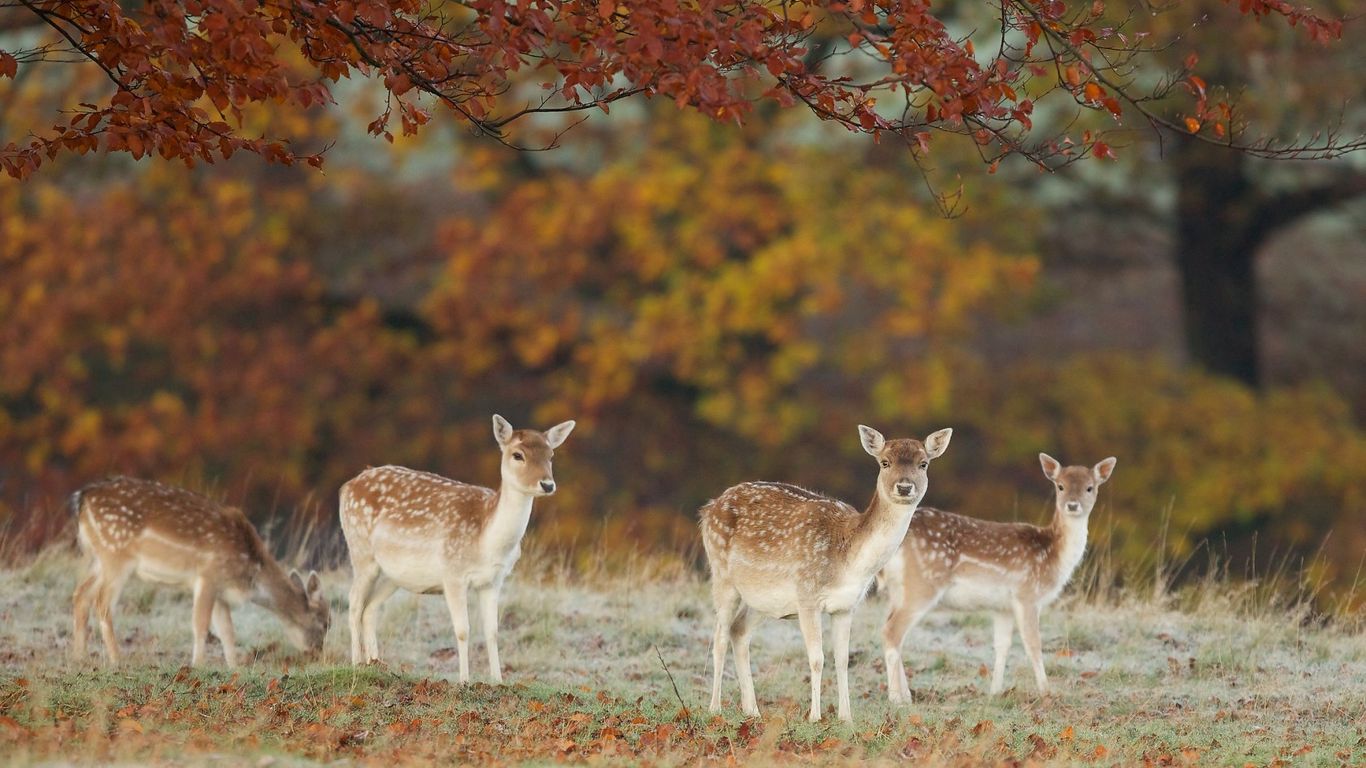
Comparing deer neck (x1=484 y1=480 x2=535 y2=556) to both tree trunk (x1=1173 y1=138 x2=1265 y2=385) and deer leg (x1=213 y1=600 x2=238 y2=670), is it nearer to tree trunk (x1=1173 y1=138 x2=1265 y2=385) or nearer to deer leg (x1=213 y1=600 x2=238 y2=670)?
deer leg (x1=213 y1=600 x2=238 y2=670)

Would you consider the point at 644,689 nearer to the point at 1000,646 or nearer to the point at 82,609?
the point at 1000,646

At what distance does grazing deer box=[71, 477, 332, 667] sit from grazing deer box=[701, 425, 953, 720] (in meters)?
2.95

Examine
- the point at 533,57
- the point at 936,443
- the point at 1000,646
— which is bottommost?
the point at 1000,646

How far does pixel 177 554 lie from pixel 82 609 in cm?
60

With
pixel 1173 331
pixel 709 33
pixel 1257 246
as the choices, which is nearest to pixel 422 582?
pixel 709 33

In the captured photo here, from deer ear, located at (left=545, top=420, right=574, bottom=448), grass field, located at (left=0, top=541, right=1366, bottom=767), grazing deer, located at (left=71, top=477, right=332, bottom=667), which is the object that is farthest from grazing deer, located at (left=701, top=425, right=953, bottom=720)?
grazing deer, located at (left=71, top=477, right=332, bottom=667)

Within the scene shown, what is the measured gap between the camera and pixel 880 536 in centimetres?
859

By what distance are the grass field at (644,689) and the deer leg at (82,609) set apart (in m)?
0.15

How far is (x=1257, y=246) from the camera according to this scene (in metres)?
21.4

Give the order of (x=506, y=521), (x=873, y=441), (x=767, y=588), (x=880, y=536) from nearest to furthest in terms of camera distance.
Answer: (x=880, y=536) → (x=767, y=588) → (x=873, y=441) → (x=506, y=521)

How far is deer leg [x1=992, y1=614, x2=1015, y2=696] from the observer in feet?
32.4

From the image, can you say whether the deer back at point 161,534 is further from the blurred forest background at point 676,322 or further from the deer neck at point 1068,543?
the blurred forest background at point 676,322

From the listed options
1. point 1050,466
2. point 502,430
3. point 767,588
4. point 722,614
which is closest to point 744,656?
point 722,614

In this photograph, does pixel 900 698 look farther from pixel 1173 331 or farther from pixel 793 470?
pixel 1173 331
